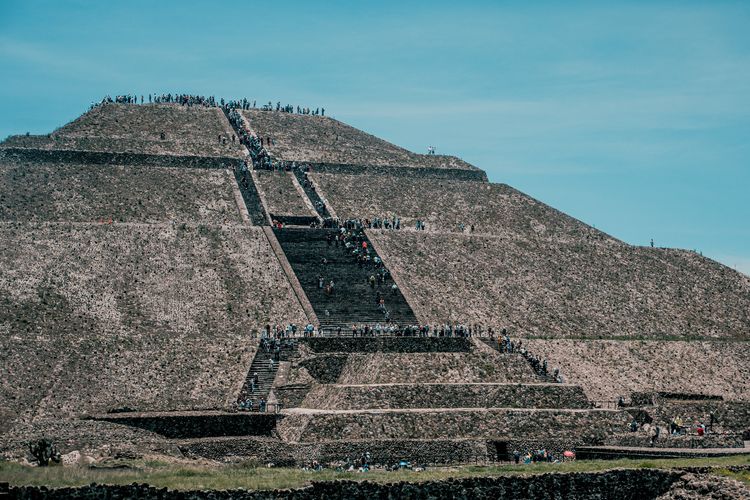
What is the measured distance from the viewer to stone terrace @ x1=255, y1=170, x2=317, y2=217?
7181cm

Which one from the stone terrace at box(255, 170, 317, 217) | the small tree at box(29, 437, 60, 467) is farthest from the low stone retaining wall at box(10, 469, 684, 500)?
the stone terrace at box(255, 170, 317, 217)

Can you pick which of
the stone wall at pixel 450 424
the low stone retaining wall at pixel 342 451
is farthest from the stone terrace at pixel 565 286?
the low stone retaining wall at pixel 342 451

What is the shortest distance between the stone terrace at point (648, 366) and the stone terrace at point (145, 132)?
2773 cm

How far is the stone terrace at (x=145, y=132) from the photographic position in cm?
7662

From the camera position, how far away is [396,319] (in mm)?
59750

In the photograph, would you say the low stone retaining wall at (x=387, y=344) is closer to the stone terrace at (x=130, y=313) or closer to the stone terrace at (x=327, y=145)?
the stone terrace at (x=130, y=313)

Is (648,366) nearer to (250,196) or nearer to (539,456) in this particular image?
(539,456)

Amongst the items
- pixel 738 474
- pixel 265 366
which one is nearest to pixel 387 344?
pixel 265 366

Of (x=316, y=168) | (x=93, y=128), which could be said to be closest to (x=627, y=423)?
(x=316, y=168)

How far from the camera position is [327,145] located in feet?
283

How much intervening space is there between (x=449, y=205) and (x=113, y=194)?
1855 cm

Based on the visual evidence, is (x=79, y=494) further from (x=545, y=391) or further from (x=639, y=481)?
(x=545, y=391)

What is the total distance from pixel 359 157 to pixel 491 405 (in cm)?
3906

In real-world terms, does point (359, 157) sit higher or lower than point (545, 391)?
higher
